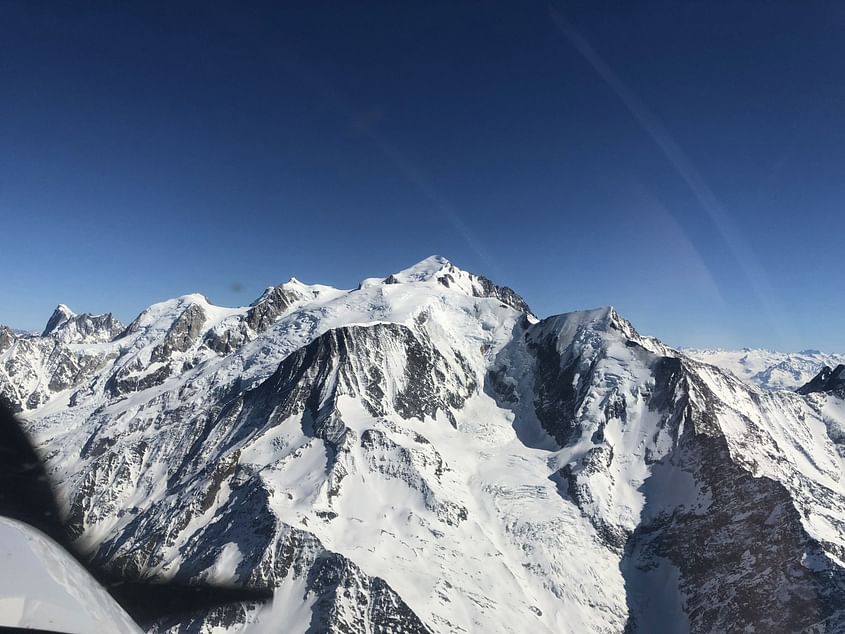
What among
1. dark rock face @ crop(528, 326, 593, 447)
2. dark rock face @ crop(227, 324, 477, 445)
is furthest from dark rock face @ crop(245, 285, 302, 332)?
dark rock face @ crop(528, 326, 593, 447)

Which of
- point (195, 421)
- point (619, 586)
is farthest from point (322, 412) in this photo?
point (619, 586)

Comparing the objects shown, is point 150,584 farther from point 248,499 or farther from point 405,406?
point 405,406

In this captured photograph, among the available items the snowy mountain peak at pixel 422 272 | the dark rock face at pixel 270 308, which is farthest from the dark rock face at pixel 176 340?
the snowy mountain peak at pixel 422 272

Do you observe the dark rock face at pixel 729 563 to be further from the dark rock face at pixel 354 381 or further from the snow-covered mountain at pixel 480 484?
the dark rock face at pixel 354 381

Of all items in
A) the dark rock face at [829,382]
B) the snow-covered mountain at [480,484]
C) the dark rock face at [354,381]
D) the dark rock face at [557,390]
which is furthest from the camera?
the dark rock face at [829,382]

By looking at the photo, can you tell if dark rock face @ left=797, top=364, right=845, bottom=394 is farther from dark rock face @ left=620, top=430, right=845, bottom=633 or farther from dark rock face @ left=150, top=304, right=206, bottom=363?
dark rock face @ left=150, top=304, right=206, bottom=363
